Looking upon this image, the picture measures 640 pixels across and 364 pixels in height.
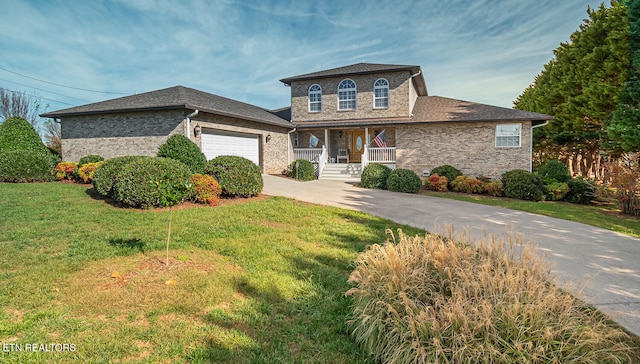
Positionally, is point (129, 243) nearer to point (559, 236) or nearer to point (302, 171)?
point (559, 236)

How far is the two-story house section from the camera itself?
1543 cm

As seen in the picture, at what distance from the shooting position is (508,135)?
15.3 meters

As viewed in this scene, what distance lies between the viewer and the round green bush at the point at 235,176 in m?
9.34

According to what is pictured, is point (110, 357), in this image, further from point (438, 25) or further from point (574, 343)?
point (438, 25)

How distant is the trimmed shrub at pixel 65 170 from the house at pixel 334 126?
1.32 m

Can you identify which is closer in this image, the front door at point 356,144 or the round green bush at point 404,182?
the round green bush at point 404,182

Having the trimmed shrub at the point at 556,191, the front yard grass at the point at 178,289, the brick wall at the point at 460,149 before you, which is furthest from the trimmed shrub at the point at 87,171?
the trimmed shrub at the point at 556,191

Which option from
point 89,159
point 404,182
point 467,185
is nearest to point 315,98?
point 404,182

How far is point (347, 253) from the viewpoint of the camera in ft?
15.6

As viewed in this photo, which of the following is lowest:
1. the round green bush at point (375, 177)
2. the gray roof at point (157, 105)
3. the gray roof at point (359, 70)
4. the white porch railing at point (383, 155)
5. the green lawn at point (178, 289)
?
the green lawn at point (178, 289)

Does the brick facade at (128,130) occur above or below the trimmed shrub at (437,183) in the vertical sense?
above

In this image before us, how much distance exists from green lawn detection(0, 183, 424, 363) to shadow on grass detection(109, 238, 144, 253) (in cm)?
4

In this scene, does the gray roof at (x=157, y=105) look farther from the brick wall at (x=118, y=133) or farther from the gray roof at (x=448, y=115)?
the gray roof at (x=448, y=115)

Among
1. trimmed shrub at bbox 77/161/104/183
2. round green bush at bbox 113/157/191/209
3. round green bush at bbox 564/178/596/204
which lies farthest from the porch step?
trimmed shrub at bbox 77/161/104/183
